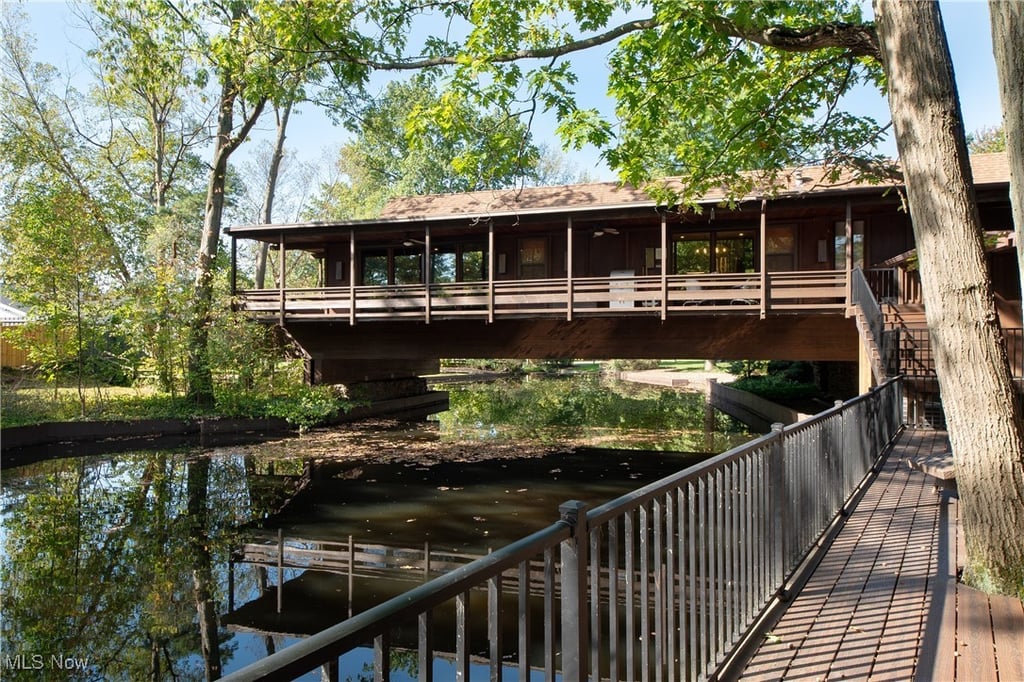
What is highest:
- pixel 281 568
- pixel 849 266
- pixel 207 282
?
pixel 207 282

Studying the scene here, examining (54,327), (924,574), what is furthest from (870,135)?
(54,327)

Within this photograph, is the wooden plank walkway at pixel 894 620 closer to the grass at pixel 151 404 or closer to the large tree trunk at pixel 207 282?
the grass at pixel 151 404

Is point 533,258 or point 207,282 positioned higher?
point 533,258

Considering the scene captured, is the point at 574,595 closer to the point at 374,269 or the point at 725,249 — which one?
the point at 725,249

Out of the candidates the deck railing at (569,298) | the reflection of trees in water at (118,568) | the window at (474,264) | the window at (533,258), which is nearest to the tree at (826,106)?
the deck railing at (569,298)

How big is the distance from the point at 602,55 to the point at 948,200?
21.4ft

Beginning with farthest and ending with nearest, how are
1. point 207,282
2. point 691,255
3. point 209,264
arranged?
point 209,264 < point 207,282 < point 691,255

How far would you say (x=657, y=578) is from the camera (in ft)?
8.84

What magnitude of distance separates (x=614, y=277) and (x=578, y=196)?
15.3ft

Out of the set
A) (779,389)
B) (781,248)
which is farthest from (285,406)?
(779,389)

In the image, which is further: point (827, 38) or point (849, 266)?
point (849, 266)

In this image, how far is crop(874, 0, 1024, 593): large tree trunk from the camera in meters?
4.09

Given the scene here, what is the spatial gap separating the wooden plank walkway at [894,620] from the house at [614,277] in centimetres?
760

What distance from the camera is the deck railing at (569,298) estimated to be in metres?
14.6
